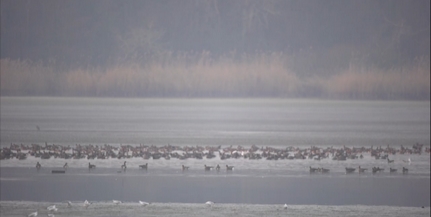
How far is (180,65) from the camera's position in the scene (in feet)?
80.3

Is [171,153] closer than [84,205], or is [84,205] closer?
[84,205]

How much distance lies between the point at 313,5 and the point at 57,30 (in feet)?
23.6

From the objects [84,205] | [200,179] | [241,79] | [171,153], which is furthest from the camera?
[241,79]

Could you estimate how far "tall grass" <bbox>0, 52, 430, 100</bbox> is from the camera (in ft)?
71.1

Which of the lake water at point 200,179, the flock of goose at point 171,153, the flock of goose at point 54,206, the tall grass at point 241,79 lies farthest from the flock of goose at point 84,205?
the tall grass at point 241,79

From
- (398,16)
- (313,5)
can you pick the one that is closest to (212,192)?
(313,5)

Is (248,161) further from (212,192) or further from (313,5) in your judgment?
(313,5)

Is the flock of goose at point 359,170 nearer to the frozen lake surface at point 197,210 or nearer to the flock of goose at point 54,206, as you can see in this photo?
the frozen lake surface at point 197,210

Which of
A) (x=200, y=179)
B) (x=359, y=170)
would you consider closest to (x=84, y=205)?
(x=200, y=179)

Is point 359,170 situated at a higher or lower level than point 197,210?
higher

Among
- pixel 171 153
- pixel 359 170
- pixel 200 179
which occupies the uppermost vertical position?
pixel 171 153

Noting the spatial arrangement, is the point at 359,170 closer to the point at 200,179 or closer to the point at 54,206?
the point at 200,179

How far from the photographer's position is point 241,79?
82.1 feet

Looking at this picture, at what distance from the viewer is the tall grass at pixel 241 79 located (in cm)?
2166
